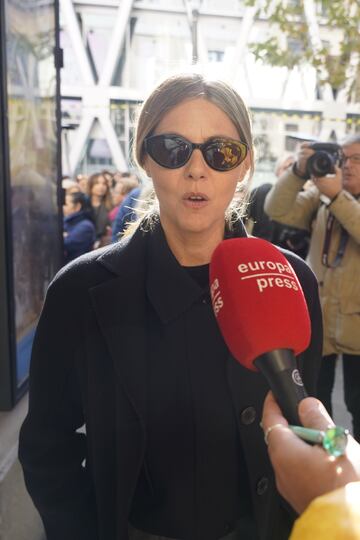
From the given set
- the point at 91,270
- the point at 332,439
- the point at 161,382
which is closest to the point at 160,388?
the point at 161,382

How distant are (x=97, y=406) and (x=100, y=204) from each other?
689cm

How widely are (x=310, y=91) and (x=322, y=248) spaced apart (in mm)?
17746

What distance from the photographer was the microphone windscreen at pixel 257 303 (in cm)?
92

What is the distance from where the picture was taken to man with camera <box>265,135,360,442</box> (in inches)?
109

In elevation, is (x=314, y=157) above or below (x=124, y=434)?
above

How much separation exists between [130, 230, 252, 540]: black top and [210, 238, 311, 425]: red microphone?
0.27 meters

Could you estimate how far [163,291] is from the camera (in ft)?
4.45

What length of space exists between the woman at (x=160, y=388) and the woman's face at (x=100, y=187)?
673 cm

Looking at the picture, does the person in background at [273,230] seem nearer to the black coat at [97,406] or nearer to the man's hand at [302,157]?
the man's hand at [302,157]

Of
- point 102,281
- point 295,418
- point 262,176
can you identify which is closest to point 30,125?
point 102,281

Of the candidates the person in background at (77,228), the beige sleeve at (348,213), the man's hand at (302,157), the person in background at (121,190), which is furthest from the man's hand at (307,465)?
the person in background at (121,190)

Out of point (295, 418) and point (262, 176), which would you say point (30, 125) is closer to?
point (295, 418)

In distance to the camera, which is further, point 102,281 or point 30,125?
point 30,125

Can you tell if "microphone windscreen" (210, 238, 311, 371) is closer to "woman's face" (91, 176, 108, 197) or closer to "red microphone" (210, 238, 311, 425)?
"red microphone" (210, 238, 311, 425)
